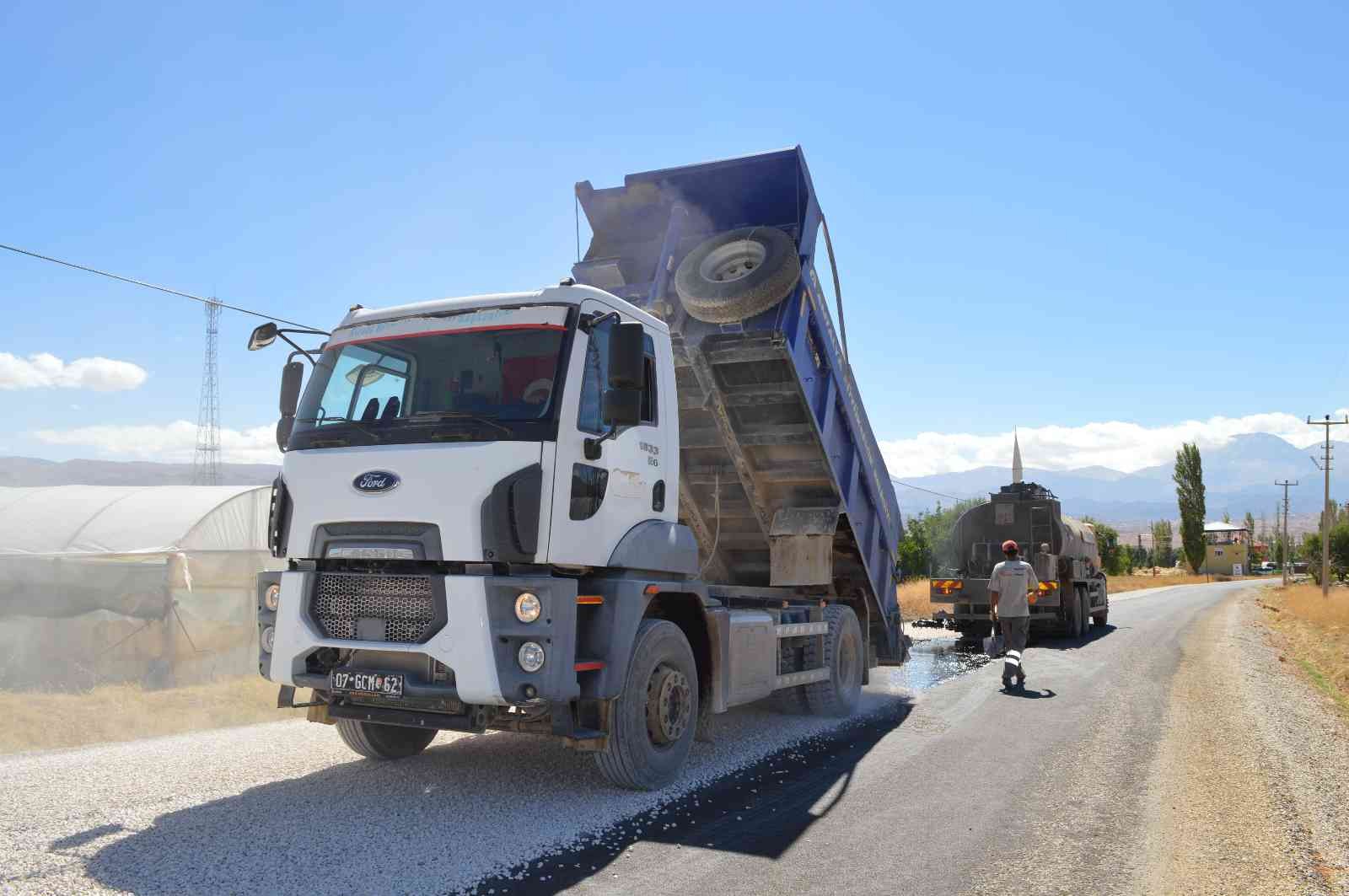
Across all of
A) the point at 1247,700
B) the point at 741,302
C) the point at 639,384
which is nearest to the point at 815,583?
the point at 741,302

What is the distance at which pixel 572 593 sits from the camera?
5391 millimetres

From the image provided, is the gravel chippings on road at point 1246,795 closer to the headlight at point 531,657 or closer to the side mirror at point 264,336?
the headlight at point 531,657

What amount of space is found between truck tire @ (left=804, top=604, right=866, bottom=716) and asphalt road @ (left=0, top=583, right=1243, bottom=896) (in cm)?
63

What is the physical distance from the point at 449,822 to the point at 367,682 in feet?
2.99

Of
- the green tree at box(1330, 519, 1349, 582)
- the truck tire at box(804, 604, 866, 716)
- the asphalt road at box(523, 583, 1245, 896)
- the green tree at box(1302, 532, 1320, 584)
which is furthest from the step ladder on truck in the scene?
the green tree at box(1302, 532, 1320, 584)

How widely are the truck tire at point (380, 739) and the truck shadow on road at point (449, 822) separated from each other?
0.11 meters

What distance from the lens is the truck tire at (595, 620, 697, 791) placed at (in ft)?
19.3

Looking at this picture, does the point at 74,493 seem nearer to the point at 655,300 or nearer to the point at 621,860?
the point at 655,300

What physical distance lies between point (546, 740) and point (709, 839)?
Answer: 2.83m

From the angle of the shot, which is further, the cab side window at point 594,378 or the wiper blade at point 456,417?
the cab side window at point 594,378

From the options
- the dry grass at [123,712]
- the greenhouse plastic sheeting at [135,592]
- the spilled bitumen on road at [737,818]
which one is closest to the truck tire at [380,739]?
the spilled bitumen on road at [737,818]

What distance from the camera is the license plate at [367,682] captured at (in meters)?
5.38

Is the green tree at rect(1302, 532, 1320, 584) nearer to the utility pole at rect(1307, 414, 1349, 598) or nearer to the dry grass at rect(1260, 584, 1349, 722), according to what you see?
the utility pole at rect(1307, 414, 1349, 598)

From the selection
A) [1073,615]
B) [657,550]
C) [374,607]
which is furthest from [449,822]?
[1073,615]
